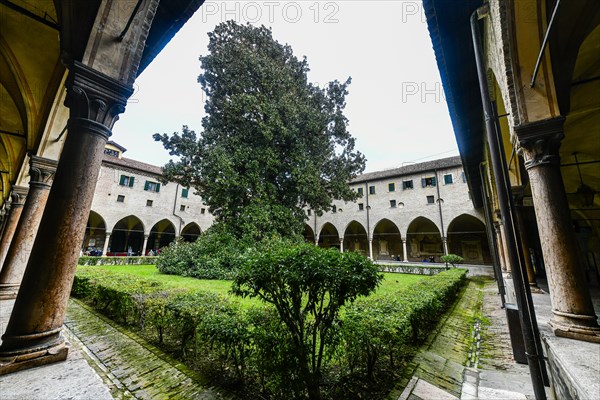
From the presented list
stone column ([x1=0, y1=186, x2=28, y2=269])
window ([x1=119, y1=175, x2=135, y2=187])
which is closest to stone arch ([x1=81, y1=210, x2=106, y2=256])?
window ([x1=119, y1=175, x2=135, y2=187])

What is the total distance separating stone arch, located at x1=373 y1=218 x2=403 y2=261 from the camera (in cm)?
2819

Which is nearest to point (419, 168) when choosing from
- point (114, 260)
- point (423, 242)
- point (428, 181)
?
point (428, 181)

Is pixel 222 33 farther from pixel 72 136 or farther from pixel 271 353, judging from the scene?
pixel 271 353

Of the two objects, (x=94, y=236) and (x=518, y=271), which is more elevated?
(x=94, y=236)

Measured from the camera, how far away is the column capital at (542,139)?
10.5ft

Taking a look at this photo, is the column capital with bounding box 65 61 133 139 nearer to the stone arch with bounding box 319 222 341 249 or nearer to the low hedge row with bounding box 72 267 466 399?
the low hedge row with bounding box 72 267 466 399

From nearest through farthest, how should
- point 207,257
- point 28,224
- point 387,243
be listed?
1. point 28,224
2. point 207,257
3. point 387,243

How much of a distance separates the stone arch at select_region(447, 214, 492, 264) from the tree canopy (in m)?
15.3

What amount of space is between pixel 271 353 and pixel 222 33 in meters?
18.6

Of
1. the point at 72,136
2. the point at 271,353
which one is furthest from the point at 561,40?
the point at 72,136

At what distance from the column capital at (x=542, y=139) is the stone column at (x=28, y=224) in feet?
27.6

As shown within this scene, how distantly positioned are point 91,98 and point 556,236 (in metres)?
5.63

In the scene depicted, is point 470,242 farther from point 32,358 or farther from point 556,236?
point 32,358

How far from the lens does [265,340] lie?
2.80 meters
